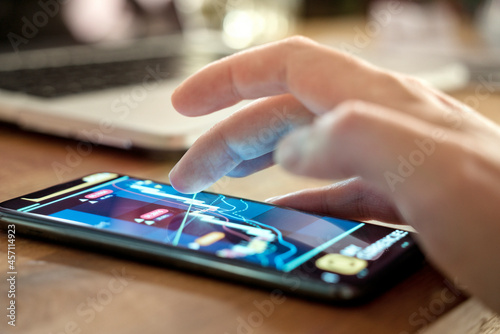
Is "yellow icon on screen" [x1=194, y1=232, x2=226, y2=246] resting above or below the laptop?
below

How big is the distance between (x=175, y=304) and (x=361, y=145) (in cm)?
14

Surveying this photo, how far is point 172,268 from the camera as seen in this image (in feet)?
1.25

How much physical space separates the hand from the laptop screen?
2.47 ft

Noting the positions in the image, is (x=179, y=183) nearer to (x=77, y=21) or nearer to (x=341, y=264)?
(x=341, y=264)

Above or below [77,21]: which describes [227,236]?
below

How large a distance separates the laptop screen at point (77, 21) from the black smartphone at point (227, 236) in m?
0.71

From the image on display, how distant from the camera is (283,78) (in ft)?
1.36

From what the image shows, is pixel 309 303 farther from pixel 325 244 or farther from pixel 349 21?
pixel 349 21

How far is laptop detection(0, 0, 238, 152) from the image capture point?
0.65 metres

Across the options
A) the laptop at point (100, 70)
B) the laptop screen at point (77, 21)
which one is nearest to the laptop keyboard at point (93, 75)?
the laptop at point (100, 70)

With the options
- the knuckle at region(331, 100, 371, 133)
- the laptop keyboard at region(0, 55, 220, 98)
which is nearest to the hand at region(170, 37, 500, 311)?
the knuckle at region(331, 100, 371, 133)

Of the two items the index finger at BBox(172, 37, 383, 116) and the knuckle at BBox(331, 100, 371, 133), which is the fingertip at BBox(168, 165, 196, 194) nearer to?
the index finger at BBox(172, 37, 383, 116)

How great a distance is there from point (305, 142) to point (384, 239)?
0.36ft

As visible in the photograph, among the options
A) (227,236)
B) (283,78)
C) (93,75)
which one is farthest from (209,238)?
(93,75)
